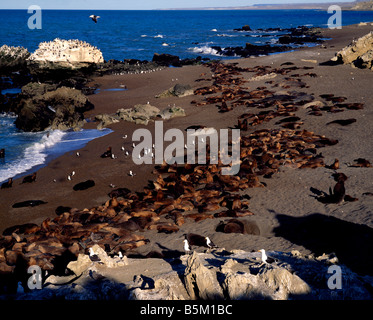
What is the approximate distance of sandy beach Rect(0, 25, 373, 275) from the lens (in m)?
6.11

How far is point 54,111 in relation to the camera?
1775 centimetres

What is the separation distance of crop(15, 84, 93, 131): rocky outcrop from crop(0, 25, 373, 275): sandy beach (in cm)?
91

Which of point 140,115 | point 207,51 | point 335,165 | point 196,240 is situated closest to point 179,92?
point 140,115

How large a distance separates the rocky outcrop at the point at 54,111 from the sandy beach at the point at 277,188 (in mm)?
908

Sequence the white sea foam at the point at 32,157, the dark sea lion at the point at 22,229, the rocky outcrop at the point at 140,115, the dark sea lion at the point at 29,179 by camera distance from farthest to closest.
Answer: the rocky outcrop at the point at 140,115
the white sea foam at the point at 32,157
the dark sea lion at the point at 29,179
the dark sea lion at the point at 22,229

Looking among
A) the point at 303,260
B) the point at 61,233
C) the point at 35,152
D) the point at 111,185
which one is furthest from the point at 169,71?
the point at 303,260

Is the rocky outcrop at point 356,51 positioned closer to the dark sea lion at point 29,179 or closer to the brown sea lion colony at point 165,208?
the brown sea lion colony at point 165,208

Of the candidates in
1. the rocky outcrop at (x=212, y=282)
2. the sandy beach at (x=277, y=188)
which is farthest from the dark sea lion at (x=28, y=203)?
the rocky outcrop at (x=212, y=282)

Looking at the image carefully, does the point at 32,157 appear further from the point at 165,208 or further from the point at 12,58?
the point at 12,58

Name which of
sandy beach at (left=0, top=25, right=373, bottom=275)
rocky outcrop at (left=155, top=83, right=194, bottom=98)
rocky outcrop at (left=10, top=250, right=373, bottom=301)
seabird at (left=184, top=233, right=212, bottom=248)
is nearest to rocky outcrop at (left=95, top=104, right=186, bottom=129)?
sandy beach at (left=0, top=25, right=373, bottom=275)

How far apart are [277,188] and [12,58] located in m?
32.5

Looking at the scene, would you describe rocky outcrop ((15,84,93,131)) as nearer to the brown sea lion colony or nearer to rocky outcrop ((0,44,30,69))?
the brown sea lion colony

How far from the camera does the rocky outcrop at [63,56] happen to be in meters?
26.4

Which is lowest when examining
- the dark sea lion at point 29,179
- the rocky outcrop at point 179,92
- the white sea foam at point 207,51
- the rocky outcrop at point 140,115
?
the dark sea lion at point 29,179
